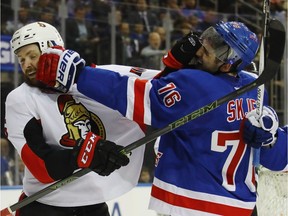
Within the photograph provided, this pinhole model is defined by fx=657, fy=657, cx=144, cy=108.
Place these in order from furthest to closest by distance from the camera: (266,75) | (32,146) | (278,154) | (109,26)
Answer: (109,26), (278,154), (32,146), (266,75)

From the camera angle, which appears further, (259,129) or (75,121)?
(75,121)

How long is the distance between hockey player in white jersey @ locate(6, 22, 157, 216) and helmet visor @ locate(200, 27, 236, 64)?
361mm

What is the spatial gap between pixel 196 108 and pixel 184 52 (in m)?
0.19

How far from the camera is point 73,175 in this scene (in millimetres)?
1893

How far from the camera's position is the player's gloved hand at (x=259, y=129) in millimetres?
1808

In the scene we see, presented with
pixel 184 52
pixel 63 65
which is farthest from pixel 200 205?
pixel 63 65

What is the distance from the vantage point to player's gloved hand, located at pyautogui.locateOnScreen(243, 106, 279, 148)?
71.2 inches

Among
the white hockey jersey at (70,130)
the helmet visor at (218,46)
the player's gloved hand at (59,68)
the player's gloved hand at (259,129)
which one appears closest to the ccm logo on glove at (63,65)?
the player's gloved hand at (59,68)

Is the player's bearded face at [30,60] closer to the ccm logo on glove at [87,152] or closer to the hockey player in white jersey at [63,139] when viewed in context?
the hockey player in white jersey at [63,139]

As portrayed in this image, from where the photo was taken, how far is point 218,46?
71.9 inches

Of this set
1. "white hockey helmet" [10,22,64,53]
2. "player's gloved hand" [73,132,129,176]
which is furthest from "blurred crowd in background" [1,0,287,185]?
"player's gloved hand" [73,132,129,176]

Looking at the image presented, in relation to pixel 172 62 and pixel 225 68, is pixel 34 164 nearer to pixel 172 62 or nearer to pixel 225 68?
pixel 172 62

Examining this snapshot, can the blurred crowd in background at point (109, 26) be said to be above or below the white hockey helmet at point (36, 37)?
below

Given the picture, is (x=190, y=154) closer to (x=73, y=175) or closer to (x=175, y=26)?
(x=73, y=175)
